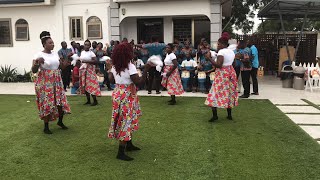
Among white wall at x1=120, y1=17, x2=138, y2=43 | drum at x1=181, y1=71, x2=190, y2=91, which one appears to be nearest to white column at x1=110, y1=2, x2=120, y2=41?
white wall at x1=120, y1=17, x2=138, y2=43

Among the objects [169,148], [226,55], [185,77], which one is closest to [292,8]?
[185,77]

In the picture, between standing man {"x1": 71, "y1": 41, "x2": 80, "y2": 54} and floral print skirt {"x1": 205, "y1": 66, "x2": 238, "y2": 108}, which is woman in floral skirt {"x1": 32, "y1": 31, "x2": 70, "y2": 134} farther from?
standing man {"x1": 71, "y1": 41, "x2": 80, "y2": 54}

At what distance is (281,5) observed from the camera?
508 inches

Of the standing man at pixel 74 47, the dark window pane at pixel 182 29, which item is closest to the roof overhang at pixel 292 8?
the dark window pane at pixel 182 29

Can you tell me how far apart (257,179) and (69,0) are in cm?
1158

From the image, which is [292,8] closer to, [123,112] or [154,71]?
[154,71]

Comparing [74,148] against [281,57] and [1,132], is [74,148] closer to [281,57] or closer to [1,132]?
[1,132]

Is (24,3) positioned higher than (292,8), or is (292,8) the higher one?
(24,3)

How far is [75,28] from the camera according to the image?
14008 millimetres

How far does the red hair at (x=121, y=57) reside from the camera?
488 centimetres

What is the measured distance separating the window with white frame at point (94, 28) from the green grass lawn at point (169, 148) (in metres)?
6.07

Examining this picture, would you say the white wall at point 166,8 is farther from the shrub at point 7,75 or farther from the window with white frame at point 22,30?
the shrub at point 7,75

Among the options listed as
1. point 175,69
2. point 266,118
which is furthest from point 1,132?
point 266,118

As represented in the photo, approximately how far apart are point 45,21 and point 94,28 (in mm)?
2102
